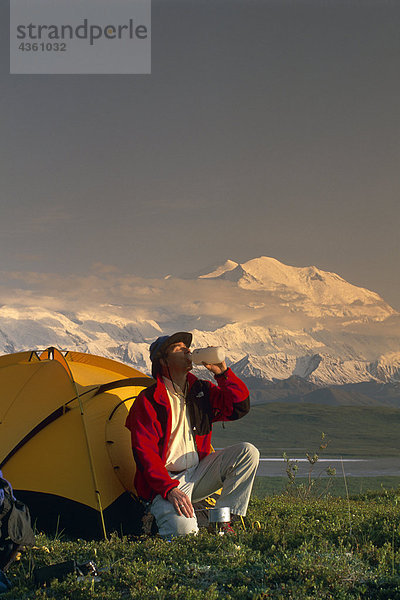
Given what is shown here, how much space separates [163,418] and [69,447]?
1655 millimetres

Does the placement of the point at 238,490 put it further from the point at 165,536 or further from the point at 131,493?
the point at 131,493

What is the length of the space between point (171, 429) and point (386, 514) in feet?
9.70

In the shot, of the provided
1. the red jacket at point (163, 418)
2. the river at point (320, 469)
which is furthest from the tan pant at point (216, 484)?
the river at point (320, 469)

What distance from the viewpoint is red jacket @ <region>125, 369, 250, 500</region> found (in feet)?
23.6

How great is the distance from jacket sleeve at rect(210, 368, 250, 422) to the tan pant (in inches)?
17.5

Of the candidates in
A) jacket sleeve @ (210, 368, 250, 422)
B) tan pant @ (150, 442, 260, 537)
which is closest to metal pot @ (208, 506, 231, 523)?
tan pant @ (150, 442, 260, 537)

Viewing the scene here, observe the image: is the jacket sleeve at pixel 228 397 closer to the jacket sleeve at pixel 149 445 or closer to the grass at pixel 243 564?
the jacket sleeve at pixel 149 445

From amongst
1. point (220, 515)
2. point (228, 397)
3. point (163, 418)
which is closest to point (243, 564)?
point (220, 515)

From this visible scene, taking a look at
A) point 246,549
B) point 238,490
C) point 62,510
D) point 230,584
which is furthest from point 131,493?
point 230,584

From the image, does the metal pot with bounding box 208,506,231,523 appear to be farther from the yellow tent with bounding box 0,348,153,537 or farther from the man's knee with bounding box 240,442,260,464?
the yellow tent with bounding box 0,348,153,537

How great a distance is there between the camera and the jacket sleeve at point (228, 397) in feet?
25.6

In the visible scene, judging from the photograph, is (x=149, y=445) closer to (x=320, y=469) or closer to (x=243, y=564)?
(x=243, y=564)

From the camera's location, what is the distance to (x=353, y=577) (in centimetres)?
591

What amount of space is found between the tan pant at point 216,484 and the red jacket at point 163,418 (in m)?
0.25
